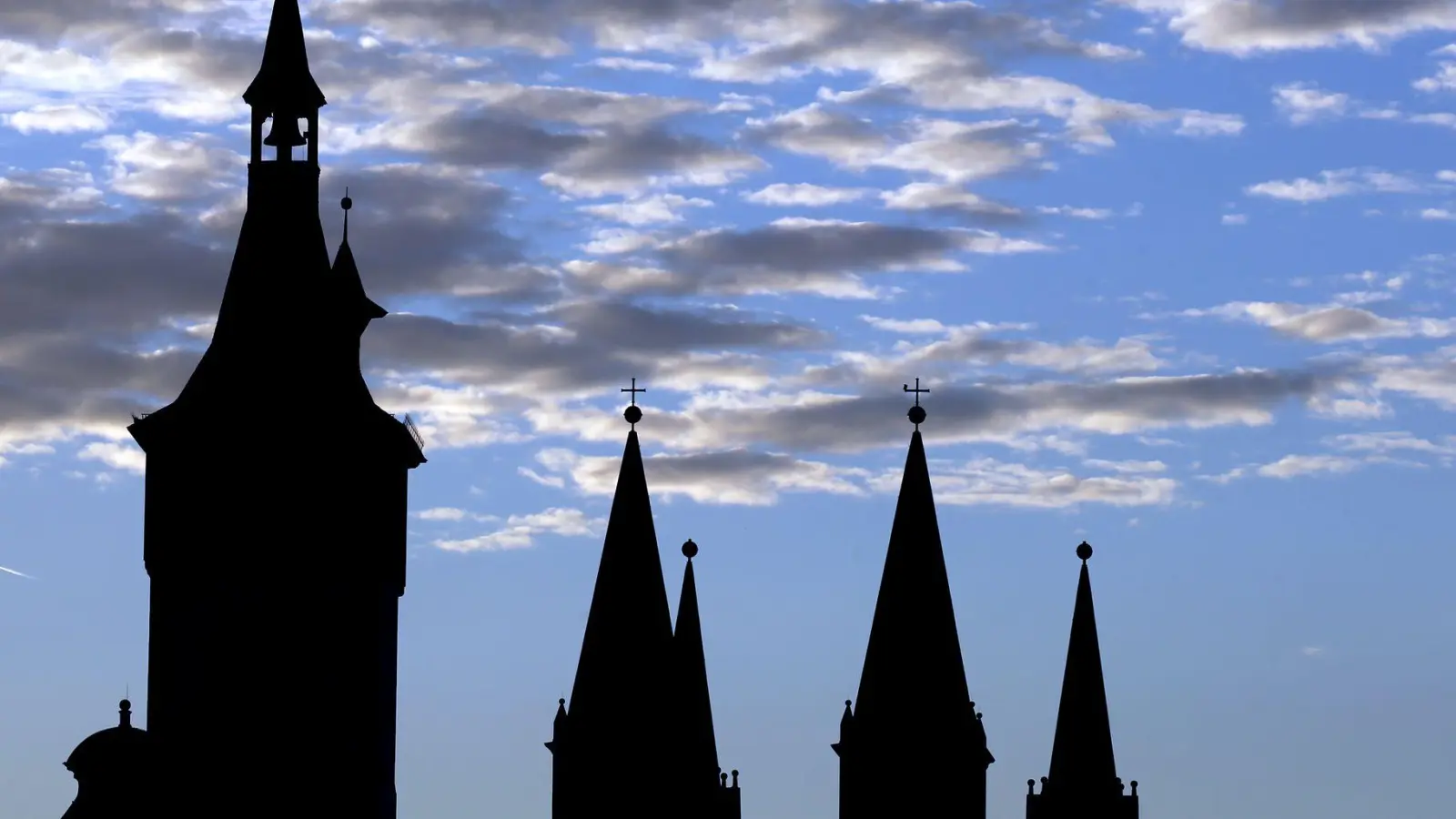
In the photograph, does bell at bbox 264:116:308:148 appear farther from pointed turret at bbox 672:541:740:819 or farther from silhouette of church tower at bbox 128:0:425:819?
pointed turret at bbox 672:541:740:819

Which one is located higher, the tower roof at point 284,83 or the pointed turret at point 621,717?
the tower roof at point 284,83

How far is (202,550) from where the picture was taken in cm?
7931

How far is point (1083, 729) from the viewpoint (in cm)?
8062

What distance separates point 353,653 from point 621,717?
6654 mm

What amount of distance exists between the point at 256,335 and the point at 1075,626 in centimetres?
2106

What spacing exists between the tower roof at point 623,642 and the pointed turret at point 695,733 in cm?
80

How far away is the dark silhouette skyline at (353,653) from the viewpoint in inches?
3108

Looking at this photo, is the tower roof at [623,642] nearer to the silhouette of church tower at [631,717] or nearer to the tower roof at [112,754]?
the silhouette of church tower at [631,717]

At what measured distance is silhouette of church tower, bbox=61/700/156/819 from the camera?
3049 inches

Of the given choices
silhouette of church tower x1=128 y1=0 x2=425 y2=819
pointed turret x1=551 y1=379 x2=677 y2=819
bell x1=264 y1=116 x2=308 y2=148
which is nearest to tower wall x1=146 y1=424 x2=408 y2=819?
silhouette of church tower x1=128 y1=0 x2=425 y2=819

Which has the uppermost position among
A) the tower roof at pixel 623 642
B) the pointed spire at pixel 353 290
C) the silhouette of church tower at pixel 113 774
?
the pointed spire at pixel 353 290

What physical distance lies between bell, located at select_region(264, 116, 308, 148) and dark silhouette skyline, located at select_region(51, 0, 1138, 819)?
0.09 m

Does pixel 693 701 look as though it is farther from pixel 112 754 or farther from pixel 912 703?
pixel 112 754

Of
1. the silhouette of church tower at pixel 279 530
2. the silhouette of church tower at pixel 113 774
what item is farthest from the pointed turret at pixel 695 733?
the silhouette of church tower at pixel 113 774
